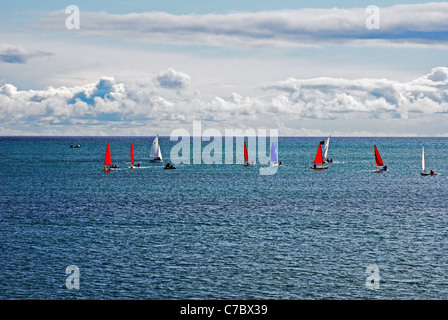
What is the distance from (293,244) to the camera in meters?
62.3

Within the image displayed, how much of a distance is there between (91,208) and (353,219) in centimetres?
4258

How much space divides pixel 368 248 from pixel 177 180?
3257 inches

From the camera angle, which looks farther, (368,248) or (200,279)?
(368,248)

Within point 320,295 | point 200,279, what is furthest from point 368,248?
point 200,279

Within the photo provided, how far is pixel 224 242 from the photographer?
208 feet

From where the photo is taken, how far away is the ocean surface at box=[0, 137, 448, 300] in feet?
155

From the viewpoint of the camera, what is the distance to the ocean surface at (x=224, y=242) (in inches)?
1859

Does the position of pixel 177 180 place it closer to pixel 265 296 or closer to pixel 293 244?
pixel 293 244

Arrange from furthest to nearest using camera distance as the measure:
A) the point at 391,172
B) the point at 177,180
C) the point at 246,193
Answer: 1. the point at 391,172
2. the point at 177,180
3. the point at 246,193
